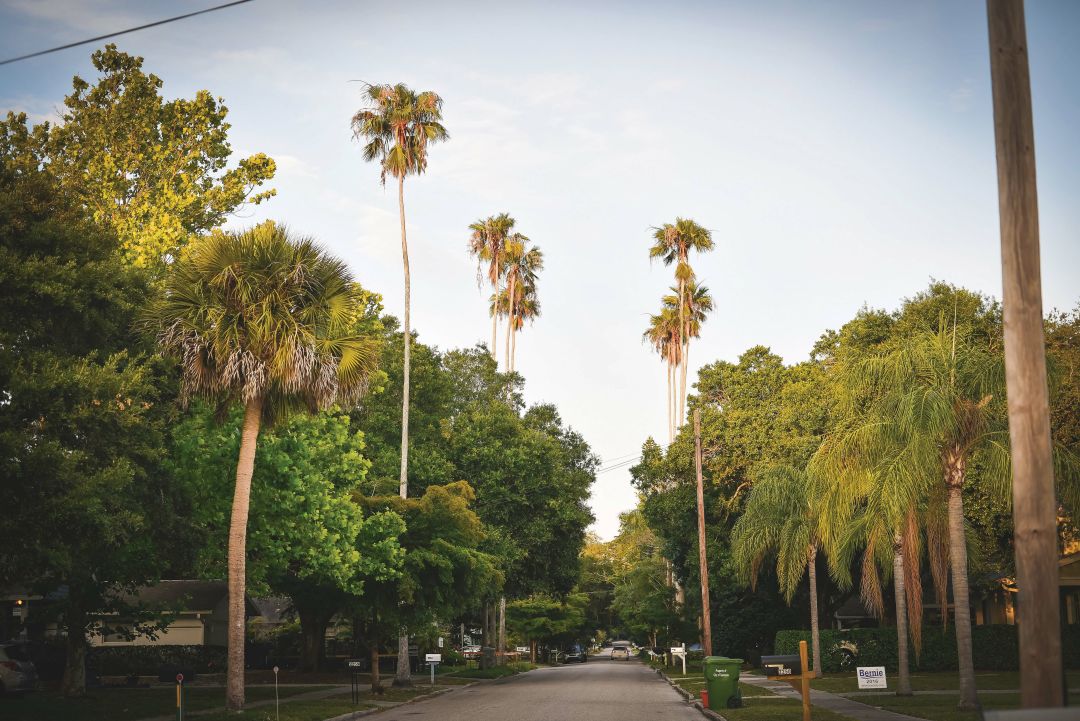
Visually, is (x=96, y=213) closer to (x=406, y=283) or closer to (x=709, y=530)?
(x=406, y=283)

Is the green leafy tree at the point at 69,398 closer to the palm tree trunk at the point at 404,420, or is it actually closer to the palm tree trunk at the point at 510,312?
the palm tree trunk at the point at 404,420

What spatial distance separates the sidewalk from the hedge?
5782 millimetres

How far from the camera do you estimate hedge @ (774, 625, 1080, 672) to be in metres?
38.2

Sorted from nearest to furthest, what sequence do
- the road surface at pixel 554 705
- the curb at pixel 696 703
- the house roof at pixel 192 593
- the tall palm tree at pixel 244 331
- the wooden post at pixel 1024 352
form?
the wooden post at pixel 1024 352 < the tall palm tree at pixel 244 331 < the road surface at pixel 554 705 < the curb at pixel 696 703 < the house roof at pixel 192 593

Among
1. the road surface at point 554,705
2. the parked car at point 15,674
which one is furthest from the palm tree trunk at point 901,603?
the parked car at point 15,674

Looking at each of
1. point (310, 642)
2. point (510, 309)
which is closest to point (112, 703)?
point (310, 642)

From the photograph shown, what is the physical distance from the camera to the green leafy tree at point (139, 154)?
90.7ft

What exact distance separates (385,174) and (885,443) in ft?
82.9

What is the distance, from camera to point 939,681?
33.1 m

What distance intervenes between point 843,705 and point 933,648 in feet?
54.2

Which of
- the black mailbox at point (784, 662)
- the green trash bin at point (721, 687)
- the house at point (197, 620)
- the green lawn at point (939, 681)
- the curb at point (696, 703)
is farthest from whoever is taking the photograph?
the house at point (197, 620)

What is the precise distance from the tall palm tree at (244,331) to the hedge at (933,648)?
25.4 metres

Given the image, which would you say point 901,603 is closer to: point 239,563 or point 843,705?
point 843,705

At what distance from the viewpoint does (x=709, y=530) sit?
1955 inches
